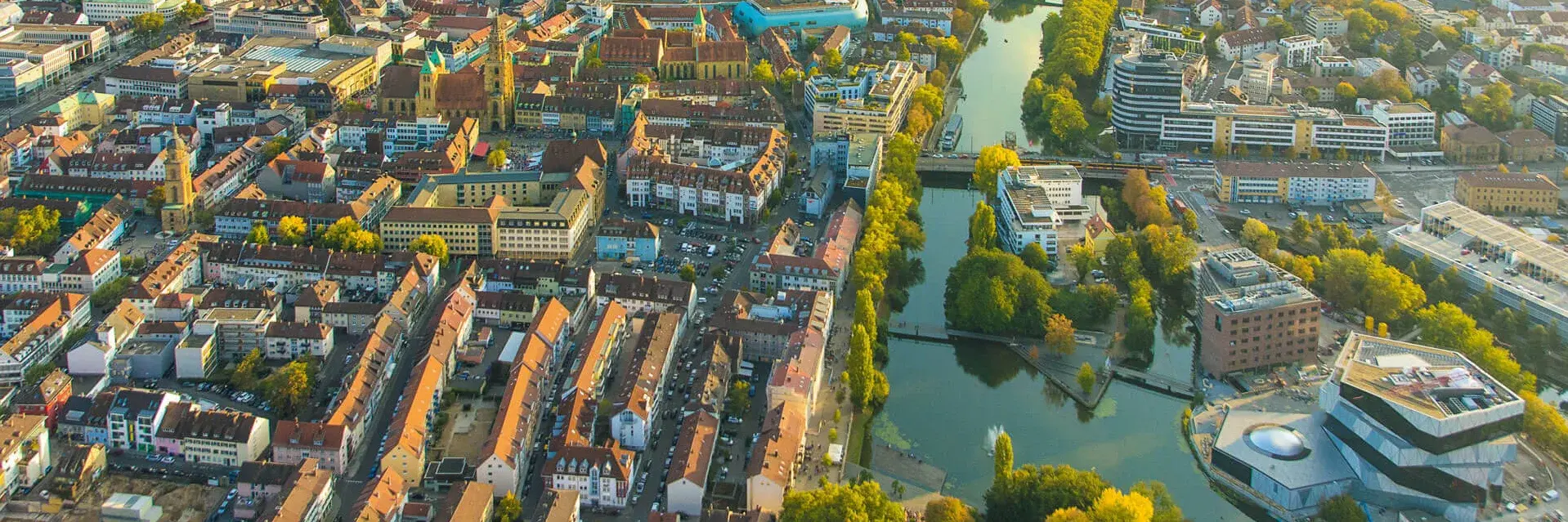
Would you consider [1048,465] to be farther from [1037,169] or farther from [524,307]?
[1037,169]

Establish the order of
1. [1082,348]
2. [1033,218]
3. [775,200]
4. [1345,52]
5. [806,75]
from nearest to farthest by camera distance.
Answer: [1082,348] < [1033,218] < [775,200] < [806,75] < [1345,52]

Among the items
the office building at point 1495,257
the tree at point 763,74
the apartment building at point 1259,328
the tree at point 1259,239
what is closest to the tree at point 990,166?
the tree at point 1259,239

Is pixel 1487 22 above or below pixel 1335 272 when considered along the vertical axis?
above

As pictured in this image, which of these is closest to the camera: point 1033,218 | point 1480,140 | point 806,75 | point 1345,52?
point 1033,218

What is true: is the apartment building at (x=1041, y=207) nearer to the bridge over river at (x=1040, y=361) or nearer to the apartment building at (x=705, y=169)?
the bridge over river at (x=1040, y=361)

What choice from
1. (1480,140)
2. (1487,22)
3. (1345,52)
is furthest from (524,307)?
(1487,22)

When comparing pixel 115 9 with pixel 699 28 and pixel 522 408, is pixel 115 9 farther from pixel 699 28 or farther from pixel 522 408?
pixel 522 408

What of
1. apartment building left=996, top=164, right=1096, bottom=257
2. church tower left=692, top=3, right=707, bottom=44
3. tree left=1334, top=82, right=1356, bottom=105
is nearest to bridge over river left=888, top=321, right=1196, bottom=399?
apartment building left=996, top=164, right=1096, bottom=257
